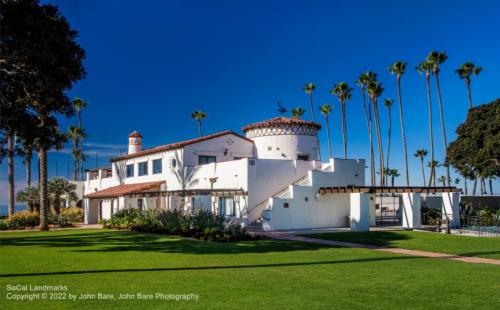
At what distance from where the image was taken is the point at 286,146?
38.7m

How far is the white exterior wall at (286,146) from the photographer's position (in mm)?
38625

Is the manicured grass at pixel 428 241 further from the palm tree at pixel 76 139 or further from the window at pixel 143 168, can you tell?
the palm tree at pixel 76 139

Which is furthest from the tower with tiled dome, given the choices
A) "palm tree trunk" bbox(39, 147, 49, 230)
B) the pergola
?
"palm tree trunk" bbox(39, 147, 49, 230)

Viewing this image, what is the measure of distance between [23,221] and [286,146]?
21355mm

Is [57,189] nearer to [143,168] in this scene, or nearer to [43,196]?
[143,168]

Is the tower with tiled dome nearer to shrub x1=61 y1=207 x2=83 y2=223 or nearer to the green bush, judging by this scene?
the green bush

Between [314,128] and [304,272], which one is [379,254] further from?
[314,128]

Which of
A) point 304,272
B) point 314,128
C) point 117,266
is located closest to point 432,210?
point 314,128

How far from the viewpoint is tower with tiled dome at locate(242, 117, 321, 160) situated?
38656 millimetres

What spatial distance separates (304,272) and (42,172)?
2772cm

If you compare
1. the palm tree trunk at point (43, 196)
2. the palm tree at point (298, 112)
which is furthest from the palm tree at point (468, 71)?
the palm tree trunk at point (43, 196)

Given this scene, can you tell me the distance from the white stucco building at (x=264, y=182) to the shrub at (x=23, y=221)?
6290mm

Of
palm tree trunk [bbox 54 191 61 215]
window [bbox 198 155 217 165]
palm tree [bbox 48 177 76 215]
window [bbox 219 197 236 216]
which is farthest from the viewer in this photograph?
palm tree trunk [bbox 54 191 61 215]

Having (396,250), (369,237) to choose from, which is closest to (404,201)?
(369,237)
